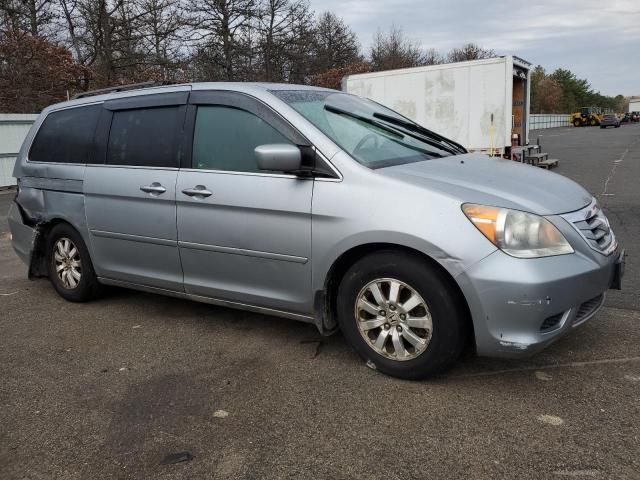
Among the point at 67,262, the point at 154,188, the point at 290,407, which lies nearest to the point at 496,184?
the point at 290,407

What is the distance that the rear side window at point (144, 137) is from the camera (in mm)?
4145

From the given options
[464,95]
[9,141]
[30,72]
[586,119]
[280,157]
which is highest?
[586,119]

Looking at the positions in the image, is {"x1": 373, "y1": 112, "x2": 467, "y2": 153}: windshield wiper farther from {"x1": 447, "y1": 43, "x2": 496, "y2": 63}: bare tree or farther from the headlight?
{"x1": 447, "y1": 43, "x2": 496, "y2": 63}: bare tree

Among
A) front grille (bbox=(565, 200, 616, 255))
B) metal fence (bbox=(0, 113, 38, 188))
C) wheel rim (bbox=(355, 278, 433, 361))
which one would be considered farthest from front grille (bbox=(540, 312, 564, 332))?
metal fence (bbox=(0, 113, 38, 188))

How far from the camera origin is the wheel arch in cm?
308

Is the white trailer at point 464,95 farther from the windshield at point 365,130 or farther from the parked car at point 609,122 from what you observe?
the parked car at point 609,122

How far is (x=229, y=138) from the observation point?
386 cm

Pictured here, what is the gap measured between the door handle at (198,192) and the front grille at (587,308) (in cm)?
236

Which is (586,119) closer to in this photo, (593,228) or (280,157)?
(593,228)

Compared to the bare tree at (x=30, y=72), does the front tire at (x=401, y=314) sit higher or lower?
lower

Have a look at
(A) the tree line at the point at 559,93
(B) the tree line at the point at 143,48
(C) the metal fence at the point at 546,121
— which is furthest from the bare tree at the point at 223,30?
(A) the tree line at the point at 559,93

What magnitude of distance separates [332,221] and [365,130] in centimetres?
85

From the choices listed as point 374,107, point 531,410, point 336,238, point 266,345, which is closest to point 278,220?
point 336,238

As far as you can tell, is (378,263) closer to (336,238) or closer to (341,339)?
(336,238)
